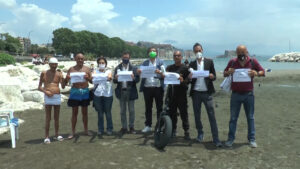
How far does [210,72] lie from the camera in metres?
6.17

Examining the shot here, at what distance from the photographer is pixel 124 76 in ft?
22.1

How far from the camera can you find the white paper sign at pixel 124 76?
670cm

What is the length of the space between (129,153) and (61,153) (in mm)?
1478

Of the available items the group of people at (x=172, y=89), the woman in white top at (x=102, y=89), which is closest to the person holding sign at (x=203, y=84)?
the group of people at (x=172, y=89)

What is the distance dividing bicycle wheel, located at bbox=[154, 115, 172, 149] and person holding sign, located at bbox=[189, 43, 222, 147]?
0.88 meters

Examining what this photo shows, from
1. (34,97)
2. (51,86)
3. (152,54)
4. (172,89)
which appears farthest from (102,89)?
(34,97)

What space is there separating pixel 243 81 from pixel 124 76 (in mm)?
2916

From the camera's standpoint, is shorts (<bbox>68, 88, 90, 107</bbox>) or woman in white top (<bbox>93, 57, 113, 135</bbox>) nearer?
shorts (<bbox>68, 88, 90, 107</bbox>)

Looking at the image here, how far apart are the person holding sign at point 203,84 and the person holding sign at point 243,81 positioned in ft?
1.20

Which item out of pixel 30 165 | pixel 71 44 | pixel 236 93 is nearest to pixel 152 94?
pixel 236 93

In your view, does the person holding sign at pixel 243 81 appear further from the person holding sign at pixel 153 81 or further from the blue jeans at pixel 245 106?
the person holding sign at pixel 153 81

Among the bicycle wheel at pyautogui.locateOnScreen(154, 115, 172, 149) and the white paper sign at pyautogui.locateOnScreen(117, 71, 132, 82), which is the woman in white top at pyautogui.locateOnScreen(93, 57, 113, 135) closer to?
the white paper sign at pyautogui.locateOnScreen(117, 71, 132, 82)

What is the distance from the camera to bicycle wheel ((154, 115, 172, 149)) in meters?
5.57

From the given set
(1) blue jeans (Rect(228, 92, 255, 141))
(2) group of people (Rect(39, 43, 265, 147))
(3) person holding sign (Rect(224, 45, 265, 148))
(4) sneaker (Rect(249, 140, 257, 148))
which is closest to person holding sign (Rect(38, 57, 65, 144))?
(2) group of people (Rect(39, 43, 265, 147))
